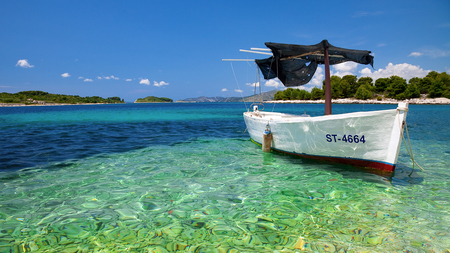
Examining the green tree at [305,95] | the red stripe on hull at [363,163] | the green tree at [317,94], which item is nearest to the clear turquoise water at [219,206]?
the red stripe on hull at [363,163]

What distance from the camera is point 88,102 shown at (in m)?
187

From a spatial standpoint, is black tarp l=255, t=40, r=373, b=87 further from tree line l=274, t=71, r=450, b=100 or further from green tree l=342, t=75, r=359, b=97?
A: green tree l=342, t=75, r=359, b=97

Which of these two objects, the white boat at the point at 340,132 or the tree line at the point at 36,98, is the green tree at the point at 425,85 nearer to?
the white boat at the point at 340,132

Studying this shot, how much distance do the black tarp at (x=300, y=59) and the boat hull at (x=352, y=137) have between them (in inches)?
111

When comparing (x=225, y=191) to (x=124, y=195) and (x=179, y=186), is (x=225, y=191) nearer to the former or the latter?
(x=179, y=186)

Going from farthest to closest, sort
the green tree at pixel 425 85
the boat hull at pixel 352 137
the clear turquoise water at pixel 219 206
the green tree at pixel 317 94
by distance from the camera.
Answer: the green tree at pixel 317 94, the green tree at pixel 425 85, the boat hull at pixel 352 137, the clear turquoise water at pixel 219 206

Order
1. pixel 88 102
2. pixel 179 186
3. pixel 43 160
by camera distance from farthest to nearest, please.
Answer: pixel 88 102 → pixel 43 160 → pixel 179 186

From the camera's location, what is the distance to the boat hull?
232 inches

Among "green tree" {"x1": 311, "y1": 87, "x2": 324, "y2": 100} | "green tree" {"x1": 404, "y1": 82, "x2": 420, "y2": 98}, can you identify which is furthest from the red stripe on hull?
"green tree" {"x1": 311, "y1": 87, "x2": 324, "y2": 100}

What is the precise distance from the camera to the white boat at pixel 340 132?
19.5 feet

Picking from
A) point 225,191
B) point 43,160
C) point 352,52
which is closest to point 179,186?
point 225,191

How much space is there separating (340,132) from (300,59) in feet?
17.9

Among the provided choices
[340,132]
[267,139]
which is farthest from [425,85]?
[340,132]

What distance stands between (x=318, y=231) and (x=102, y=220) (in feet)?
12.7
